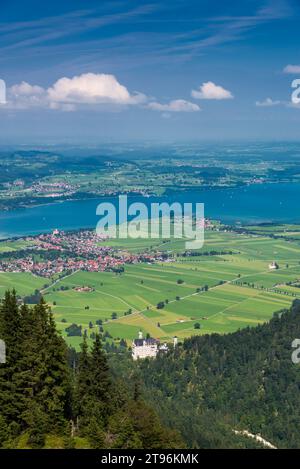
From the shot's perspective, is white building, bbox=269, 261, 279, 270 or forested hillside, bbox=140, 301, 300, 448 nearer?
forested hillside, bbox=140, 301, 300, 448

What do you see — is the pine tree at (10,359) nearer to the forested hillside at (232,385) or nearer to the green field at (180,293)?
the forested hillside at (232,385)

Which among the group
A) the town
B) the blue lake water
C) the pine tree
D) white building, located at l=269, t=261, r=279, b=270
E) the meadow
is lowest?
the meadow

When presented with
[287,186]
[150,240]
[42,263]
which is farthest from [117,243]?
[287,186]

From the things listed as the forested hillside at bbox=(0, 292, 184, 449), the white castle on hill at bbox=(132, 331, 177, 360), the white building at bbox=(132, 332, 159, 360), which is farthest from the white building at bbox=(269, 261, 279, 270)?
the forested hillside at bbox=(0, 292, 184, 449)

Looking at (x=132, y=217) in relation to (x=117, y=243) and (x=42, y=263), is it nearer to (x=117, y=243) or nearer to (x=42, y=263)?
(x=117, y=243)

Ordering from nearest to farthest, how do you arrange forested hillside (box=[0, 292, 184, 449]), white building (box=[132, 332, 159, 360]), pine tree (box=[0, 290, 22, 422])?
forested hillside (box=[0, 292, 184, 449])
pine tree (box=[0, 290, 22, 422])
white building (box=[132, 332, 159, 360])

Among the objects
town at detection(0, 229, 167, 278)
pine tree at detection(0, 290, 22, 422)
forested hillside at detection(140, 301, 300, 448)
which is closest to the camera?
pine tree at detection(0, 290, 22, 422)

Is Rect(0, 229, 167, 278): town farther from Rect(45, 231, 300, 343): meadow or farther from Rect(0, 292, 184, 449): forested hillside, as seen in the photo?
A: Rect(0, 292, 184, 449): forested hillside

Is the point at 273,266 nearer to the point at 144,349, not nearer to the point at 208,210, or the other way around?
the point at 144,349
